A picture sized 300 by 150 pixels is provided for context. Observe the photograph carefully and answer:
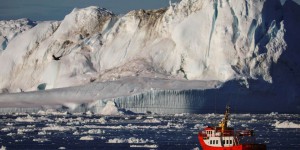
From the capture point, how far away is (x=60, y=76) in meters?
79.6

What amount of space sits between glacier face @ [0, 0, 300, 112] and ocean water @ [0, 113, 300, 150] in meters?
2.58

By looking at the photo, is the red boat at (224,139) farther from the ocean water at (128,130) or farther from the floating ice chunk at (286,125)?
the floating ice chunk at (286,125)

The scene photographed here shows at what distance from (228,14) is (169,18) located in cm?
786

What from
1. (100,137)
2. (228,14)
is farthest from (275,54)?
(100,137)

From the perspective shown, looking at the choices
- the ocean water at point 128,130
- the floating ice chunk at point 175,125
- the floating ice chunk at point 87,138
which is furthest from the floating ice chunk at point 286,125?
the floating ice chunk at point 87,138

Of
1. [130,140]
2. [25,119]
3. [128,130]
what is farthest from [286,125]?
[25,119]

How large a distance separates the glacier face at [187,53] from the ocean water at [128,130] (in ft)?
8.46

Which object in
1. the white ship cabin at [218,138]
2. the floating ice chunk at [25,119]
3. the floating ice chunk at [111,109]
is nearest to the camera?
the white ship cabin at [218,138]

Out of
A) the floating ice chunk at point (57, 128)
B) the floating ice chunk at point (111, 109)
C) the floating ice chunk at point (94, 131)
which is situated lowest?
the floating ice chunk at point (94, 131)

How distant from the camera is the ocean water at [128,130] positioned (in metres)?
41.7

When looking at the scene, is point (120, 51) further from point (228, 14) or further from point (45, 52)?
point (228, 14)

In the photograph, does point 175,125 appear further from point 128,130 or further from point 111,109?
point 111,109

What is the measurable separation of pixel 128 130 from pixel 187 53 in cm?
2129

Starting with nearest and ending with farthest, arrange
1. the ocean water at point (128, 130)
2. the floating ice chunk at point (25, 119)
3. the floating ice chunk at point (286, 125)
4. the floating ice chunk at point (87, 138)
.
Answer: the ocean water at point (128, 130), the floating ice chunk at point (87, 138), the floating ice chunk at point (286, 125), the floating ice chunk at point (25, 119)
